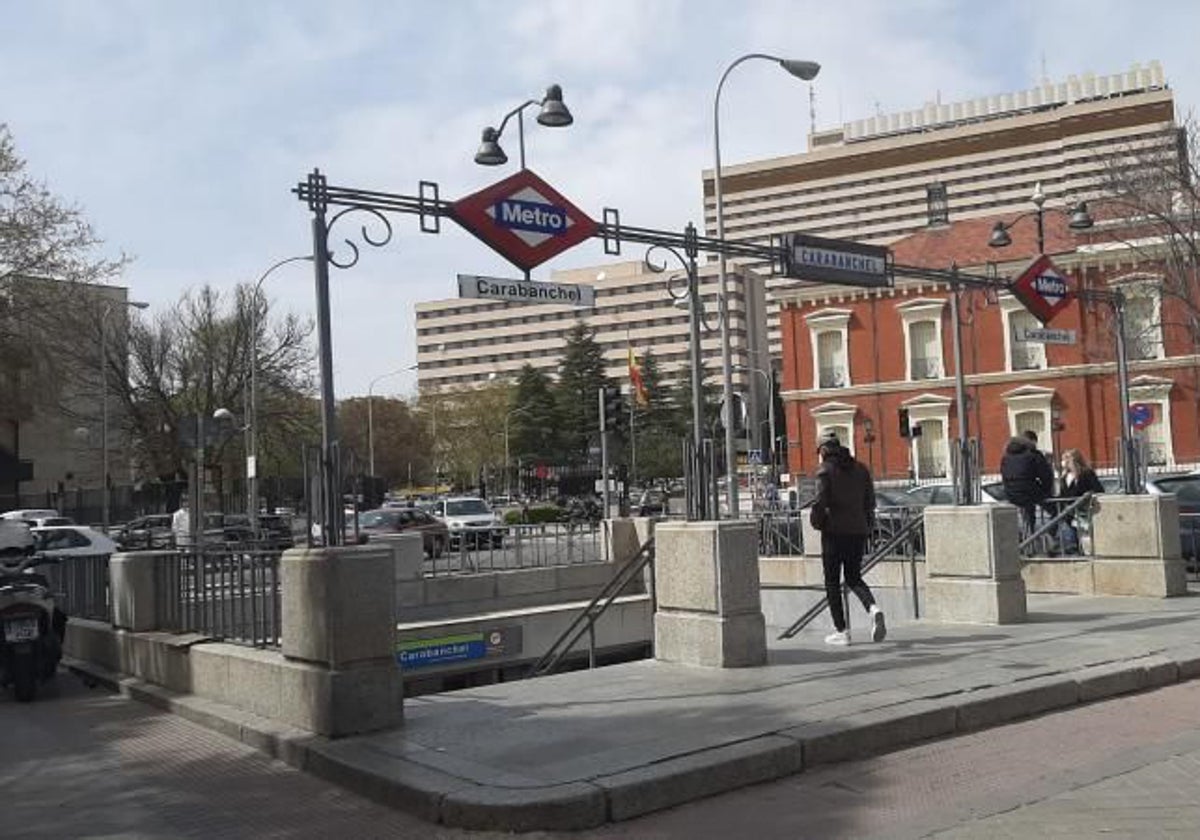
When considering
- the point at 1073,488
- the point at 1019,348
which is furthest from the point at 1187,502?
the point at 1019,348

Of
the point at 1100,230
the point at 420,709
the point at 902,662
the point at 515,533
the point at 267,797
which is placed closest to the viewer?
the point at 267,797

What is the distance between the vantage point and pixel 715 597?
9.41 metres

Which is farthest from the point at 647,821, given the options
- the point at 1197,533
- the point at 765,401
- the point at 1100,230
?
the point at 765,401

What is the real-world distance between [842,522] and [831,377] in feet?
161

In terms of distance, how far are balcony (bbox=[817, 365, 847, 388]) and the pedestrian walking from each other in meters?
48.3

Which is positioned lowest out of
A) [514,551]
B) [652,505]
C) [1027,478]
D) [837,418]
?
[514,551]

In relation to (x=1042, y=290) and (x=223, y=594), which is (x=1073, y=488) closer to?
(x=1042, y=290)

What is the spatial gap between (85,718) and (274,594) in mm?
2349

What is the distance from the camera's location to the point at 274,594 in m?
8.96

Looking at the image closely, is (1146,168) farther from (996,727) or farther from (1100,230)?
(996,727)

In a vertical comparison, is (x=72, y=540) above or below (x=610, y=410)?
below

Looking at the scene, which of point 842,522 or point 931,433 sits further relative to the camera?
point 931,433

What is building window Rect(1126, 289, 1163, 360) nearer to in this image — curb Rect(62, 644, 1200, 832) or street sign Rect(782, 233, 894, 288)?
street sign Rect(782, 233, 894, 288)

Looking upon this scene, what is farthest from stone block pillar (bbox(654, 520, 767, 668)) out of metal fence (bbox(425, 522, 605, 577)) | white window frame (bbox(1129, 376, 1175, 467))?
white window frame (bbox(1129, 376, 1175, 467))
